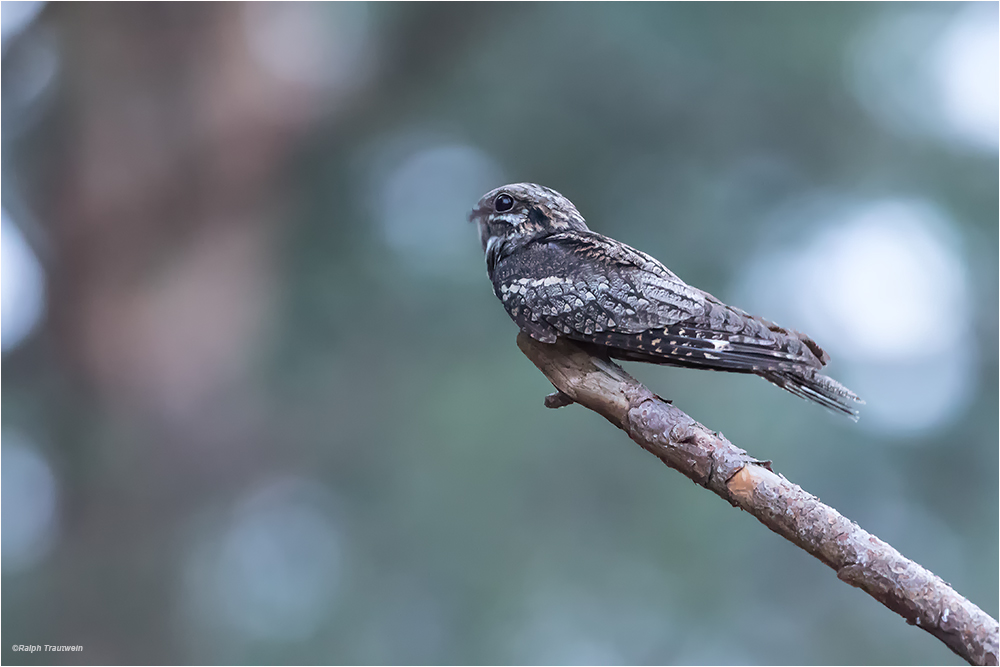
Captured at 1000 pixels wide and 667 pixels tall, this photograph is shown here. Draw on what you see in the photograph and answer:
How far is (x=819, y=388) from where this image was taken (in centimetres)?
190

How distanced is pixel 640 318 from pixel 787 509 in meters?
0.65

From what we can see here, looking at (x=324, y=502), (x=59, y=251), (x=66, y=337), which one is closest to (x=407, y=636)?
(x=324, y=502)

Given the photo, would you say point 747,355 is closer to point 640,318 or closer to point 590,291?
point 640,318

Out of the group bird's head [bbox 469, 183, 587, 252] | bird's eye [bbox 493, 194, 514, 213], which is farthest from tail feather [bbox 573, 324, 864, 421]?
bird's eye [bbox 493, 194, 514, 213]

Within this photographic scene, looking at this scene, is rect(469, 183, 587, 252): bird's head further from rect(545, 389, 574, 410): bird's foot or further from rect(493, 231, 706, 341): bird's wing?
rect(545, 389, 574, 410): bird's foot

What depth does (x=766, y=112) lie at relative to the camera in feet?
17.9

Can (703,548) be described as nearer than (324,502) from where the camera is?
Yes

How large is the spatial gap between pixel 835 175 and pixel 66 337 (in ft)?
20.5

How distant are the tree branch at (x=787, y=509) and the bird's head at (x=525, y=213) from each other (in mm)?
683

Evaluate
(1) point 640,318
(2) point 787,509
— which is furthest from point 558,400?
(2) point 787,509

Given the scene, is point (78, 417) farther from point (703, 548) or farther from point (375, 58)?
point (703, 548)

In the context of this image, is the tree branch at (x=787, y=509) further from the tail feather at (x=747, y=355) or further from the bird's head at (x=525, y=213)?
the bird's head at (x=525, y=213)

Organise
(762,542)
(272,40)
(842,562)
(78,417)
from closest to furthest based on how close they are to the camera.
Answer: (842,562) → (762,542) → (78,417) → (272,40)

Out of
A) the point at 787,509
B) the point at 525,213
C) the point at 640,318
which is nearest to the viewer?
the point at 787,509
